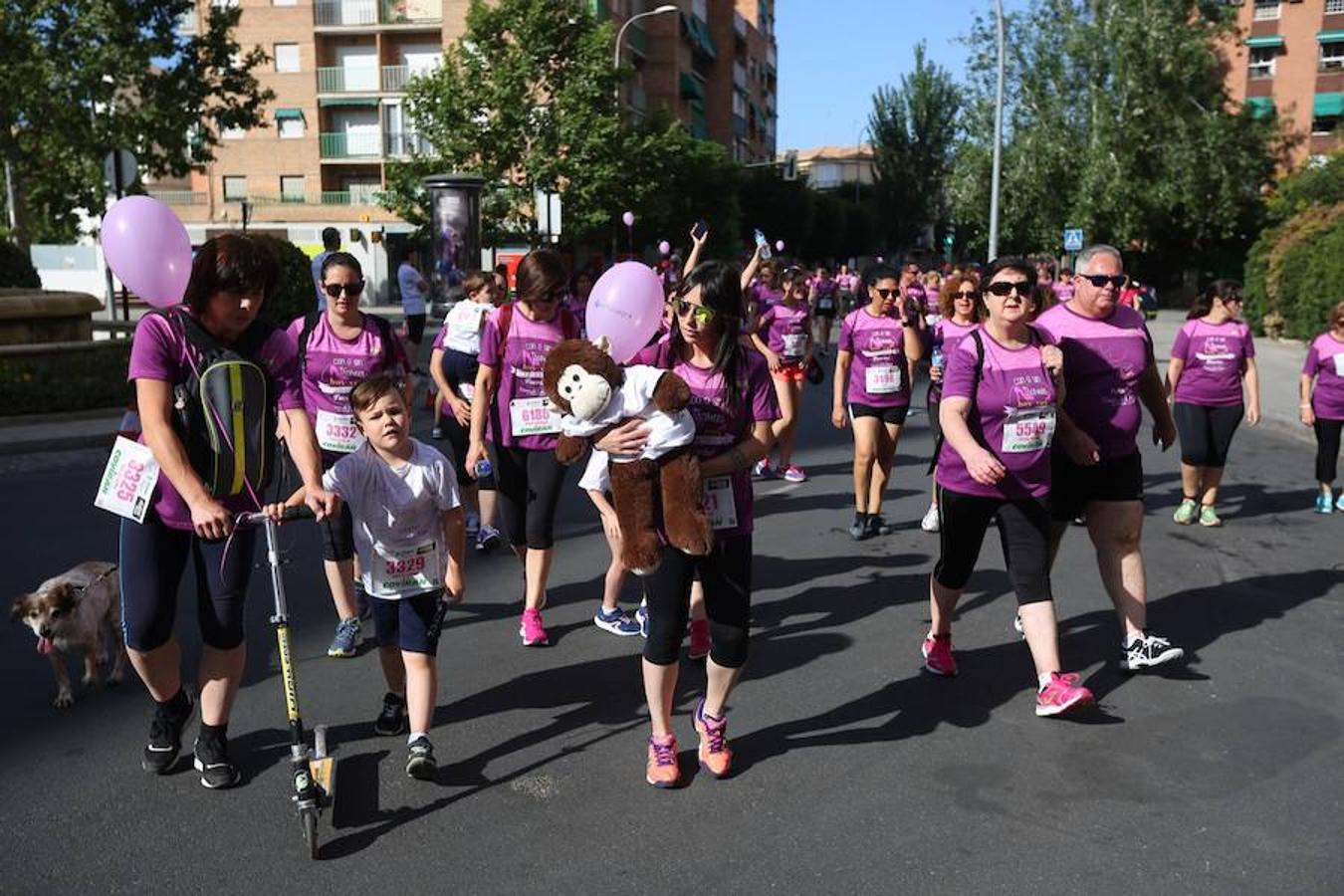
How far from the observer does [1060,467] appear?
500 cm

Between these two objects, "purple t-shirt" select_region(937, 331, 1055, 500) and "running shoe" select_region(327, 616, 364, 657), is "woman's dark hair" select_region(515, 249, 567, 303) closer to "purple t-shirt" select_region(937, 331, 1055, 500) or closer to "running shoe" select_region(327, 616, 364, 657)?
"running shoe" select_region(327, 616, 364, 657)

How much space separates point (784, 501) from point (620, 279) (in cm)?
527

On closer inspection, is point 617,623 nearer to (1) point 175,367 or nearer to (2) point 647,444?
(2) point 647,444

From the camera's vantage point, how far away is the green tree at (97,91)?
21938 mm

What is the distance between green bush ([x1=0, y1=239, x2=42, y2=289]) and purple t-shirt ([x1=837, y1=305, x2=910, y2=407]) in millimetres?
12039

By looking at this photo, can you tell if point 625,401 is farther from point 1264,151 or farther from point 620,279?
point 1264,151

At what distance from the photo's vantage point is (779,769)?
4016 millimetres

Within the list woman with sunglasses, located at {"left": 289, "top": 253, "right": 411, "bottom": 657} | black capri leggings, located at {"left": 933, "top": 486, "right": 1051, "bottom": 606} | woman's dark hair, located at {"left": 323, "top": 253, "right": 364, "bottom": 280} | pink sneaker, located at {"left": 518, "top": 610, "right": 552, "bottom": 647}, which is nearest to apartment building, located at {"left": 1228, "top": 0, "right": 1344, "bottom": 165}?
black capri leggings, located at {"left": 933, "top": 486, "right": 1051, "bottom": 606}

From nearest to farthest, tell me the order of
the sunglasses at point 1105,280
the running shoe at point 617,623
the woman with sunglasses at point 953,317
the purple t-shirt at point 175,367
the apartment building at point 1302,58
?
the purple t-shirt at point 175,367 < the sunglasses at point 1105,280 < the running shoe at point 617,623 < the woman with sunglasses at point 953,317 < the apartment building at point 1302,58

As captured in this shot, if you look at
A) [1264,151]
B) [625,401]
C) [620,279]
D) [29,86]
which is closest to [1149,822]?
[625,401]

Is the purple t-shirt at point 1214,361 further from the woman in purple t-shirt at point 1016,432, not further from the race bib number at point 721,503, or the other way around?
the race bib number at point 721,503

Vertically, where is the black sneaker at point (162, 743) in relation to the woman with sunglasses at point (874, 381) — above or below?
below

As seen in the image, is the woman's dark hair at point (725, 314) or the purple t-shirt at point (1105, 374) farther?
the purple t-shirt at point (1105, 374)

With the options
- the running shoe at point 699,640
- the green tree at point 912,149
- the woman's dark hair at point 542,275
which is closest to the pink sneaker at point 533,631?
the running shoe at point 699,640
